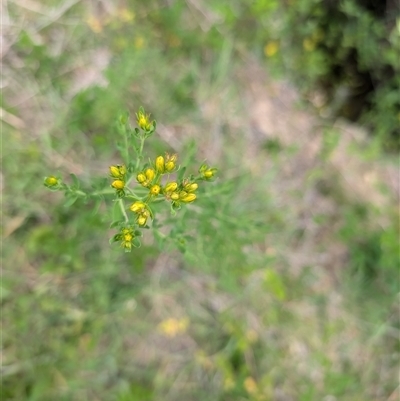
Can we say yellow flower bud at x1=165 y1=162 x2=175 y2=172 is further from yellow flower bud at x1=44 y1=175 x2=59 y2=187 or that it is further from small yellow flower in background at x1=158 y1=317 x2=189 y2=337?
small yellow flower in background at x1=158 y1=317 x2=189 y2=337

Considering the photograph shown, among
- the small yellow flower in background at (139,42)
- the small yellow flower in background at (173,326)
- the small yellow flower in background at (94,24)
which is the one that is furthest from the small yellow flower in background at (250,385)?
the small yellow flower in background at (94,24)

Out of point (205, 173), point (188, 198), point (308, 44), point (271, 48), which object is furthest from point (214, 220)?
point (308, 44)

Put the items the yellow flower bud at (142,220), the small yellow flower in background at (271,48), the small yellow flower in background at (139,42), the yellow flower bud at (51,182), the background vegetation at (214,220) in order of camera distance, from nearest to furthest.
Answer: the yellow flower bud at (142,220) < the yellow flower bud at (51,182) < the background vegetation at (214,220) < the small yellow flower in background at (139,42) < the small yellow flower in background at (271,48)

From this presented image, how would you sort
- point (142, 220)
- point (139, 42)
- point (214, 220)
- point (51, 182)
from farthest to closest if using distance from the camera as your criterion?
1. point (139, 42)
2. point (214, 220)
3. point (51, 182)
4. point (142, 220)

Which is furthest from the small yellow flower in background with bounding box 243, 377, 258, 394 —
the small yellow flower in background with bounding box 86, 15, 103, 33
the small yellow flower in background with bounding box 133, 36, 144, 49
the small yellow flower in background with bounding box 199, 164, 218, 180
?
the small yellow flower in background with bounding box 86, 15, 103, 33

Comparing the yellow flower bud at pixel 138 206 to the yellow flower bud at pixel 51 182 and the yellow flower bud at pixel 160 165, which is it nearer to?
the yellow flower bud at pixel 160 165

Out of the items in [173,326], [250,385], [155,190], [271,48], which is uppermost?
[271,48]

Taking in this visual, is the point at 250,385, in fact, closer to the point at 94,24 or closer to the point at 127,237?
the point at 127,237

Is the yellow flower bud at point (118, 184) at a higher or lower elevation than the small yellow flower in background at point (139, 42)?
lower
